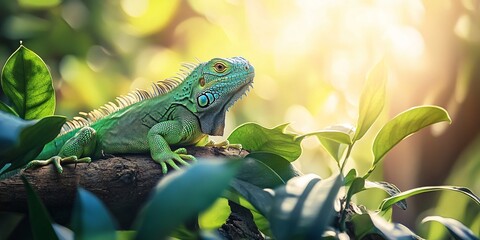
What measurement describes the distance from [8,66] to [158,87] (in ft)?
2.41

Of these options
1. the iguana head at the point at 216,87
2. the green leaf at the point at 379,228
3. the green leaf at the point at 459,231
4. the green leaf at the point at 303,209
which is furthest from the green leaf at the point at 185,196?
the iguana head at the point at 216,87

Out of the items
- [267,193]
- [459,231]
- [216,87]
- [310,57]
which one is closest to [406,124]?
[459,231]

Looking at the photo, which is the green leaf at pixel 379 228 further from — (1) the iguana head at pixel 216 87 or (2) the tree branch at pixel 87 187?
(1) the iguana head at pixel 216 87

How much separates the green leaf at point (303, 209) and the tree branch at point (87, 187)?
1.87ft

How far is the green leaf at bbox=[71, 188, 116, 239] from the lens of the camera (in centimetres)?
85

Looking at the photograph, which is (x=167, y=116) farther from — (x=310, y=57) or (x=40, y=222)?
(x=310, y=57)

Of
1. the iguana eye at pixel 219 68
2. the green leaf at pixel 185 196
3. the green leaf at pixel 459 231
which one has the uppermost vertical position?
the green leaf at pixel 185 196

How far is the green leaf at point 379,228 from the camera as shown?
116 cm

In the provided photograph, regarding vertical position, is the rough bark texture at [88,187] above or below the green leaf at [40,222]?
below

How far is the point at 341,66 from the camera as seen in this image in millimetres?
3209

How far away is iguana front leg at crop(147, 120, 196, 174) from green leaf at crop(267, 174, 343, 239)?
627 mm

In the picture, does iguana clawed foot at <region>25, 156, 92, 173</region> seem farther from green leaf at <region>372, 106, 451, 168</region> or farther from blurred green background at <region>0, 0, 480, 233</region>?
blurred green background at <region>0, 0, 480, 233</region>

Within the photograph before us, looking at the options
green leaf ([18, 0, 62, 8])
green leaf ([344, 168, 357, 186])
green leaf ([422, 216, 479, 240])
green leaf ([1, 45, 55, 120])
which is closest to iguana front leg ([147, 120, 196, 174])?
green leaf ([1, 45, 55, 120])

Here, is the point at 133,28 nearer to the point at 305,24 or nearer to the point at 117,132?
the point at 305,24
